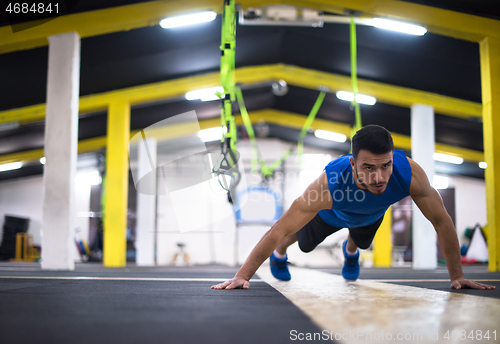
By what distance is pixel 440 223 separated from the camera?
1.99 m

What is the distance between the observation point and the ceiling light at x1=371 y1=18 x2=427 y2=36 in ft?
17.7

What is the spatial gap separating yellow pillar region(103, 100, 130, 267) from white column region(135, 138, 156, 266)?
7.76 ft

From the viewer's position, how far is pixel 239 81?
7906 mm

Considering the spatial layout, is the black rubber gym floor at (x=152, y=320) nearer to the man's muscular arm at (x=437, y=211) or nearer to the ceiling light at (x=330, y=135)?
the man's muscular arm at (x=437, y=211)

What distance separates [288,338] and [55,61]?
5.56 m

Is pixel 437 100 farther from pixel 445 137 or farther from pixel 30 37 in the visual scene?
pixel 30 37

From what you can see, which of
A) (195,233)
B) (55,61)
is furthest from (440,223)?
(195,233)

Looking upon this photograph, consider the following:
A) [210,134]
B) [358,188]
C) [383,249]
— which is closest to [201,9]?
[358,188]

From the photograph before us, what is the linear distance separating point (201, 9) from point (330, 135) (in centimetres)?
608

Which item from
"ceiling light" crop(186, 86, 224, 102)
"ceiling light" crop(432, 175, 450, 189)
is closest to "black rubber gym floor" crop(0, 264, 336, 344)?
"ceiling light" crop(186, 86, 224, 102)

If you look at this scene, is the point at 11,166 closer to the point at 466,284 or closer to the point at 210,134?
the point at 210,134

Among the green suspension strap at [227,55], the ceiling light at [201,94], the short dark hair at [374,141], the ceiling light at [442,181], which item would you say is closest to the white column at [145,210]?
the ceiling light at [201,94]

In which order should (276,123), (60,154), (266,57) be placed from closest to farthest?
(60,154)
(266,57)
(276,123)

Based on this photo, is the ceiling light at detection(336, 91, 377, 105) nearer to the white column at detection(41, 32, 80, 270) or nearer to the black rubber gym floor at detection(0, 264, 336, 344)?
the white column at detection(41, 32, 80, 270)
